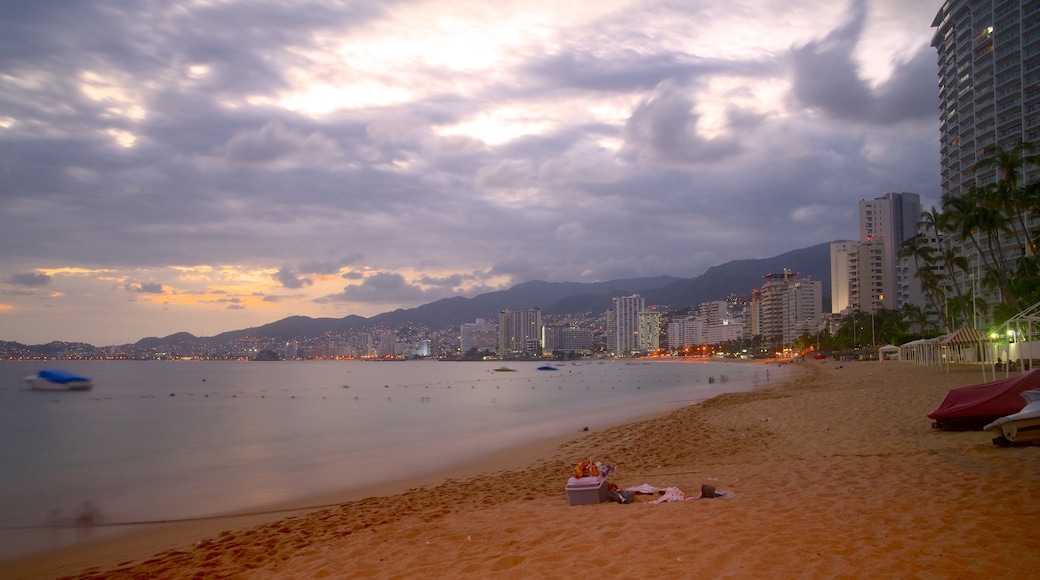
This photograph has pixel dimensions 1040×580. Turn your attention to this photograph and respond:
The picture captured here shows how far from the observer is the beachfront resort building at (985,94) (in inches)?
2645

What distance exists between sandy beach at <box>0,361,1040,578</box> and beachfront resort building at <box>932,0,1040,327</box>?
2484 inches

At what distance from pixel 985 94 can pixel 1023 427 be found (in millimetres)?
80752

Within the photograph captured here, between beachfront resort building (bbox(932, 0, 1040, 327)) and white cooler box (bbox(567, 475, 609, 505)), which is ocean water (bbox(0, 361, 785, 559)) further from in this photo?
beachfront resort building (bbox(932, 0, 1040, 327))

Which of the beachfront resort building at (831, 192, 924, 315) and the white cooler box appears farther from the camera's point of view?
the beachfront resort building at (831, 192, 924, 315)

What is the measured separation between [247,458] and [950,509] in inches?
699

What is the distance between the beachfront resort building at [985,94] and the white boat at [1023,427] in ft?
203

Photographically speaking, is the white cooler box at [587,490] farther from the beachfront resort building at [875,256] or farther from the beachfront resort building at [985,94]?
the beachfront resort building at [875,256]

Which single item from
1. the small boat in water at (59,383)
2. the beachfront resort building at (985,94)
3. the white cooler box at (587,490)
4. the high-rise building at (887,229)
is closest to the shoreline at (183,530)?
the white cooler box at (587,490)

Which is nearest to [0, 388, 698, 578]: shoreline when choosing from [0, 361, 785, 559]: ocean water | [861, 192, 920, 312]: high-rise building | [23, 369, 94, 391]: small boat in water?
[0, 361, 785, 559]: ocean water

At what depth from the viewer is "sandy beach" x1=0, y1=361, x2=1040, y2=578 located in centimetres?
516

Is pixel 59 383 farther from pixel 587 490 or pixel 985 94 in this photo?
pixel 985 94

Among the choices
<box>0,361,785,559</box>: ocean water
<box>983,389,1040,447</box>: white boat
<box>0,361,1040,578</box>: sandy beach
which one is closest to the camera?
<box>0,361,1040,578</box>: sandy beach

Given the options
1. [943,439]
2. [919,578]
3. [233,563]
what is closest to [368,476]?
[233,563]

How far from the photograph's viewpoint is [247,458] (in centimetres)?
1938
